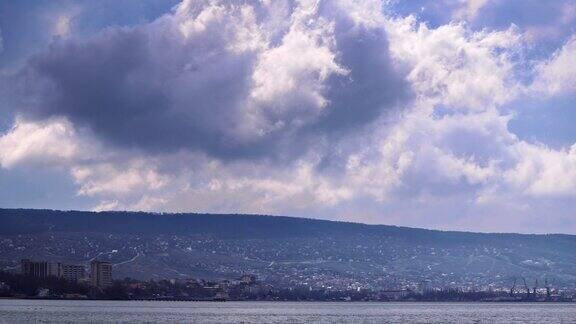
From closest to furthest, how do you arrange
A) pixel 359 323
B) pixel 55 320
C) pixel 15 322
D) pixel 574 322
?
pixel 15 322, pixel 55 320, pixel 359 323, pixel 574 322

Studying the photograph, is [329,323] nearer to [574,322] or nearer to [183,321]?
[183,321]

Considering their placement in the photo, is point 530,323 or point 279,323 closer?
point 279,323

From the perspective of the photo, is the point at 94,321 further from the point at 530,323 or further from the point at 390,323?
the point at 530,323

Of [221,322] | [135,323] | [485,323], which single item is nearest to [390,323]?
[485,323]

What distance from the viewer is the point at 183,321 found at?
12888 cm

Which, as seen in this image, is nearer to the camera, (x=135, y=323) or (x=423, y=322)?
(x=135, y=323)

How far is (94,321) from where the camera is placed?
121938 millimetres

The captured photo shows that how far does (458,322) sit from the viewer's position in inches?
5251

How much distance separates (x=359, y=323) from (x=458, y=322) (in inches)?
536

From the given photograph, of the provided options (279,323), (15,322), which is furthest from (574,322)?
(15,322)

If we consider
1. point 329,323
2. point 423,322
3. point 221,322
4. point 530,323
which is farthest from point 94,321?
point 530,323

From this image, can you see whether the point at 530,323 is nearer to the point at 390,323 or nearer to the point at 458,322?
the point at 458,322

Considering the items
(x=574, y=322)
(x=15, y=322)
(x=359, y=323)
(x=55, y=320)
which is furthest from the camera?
(x=574, y=322)

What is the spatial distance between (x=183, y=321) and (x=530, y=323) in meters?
46.9
